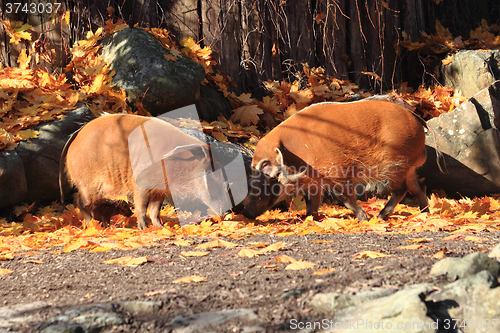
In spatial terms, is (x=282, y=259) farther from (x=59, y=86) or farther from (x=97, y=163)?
(x=59, y=86)

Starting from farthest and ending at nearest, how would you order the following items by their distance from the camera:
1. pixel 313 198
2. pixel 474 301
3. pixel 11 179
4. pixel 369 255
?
pixel 11 179
pixel 313 198
pixel 369 255
pixel 474 301

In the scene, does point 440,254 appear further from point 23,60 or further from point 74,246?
point 23,60

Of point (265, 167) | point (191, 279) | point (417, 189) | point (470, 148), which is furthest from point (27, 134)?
point (470, 148)

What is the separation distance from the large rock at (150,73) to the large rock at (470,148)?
313 centimetres

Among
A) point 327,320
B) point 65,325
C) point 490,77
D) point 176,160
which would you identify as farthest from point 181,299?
point 490,77

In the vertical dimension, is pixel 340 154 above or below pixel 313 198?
above

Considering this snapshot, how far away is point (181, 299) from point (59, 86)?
13.8 feet

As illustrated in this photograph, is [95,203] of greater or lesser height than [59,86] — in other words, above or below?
below

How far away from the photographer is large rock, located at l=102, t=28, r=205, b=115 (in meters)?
4.97

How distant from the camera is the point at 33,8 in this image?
17.5 feet

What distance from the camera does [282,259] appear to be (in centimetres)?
207

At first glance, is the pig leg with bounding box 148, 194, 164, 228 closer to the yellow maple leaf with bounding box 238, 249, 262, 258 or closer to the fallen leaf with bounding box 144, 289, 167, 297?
the yellow maple leaf with bounding box 238, 249, 262, 258

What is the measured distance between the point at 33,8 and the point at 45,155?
88.3 inches
